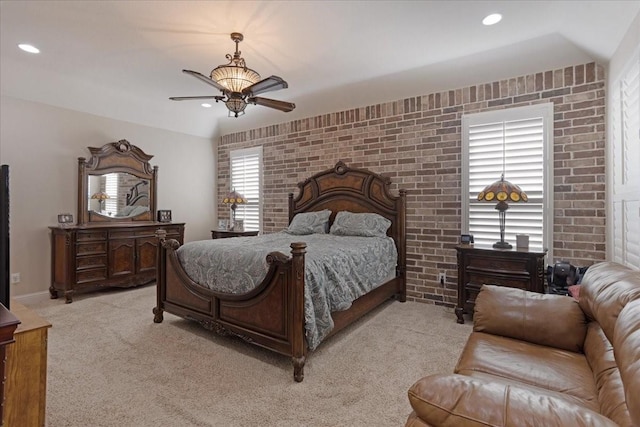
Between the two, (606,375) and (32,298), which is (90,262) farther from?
(606,375)

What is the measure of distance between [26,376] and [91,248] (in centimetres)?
334

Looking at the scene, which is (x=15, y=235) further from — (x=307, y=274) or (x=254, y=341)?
(x=307, y=274)

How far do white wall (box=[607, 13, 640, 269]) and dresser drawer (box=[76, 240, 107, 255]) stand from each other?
5648mm

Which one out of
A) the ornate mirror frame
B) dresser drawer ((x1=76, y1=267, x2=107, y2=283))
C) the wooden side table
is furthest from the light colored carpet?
the wooden side table

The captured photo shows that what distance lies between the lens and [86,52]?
3.52 metres

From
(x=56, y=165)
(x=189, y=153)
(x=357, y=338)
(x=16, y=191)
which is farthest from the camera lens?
(x=189, y=153)

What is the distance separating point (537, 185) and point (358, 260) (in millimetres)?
2099

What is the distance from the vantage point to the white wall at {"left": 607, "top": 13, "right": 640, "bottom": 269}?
2365mm

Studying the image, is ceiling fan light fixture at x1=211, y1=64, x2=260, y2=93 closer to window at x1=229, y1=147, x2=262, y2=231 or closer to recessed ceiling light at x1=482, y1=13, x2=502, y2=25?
→ recessed ceiling light at x1=482, y1=13, x2=502, y2=25

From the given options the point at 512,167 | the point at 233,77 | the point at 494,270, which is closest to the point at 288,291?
the point at 233,77

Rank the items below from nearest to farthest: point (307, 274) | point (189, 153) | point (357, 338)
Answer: point (307, 274), point (357, 338), point (189, 153)

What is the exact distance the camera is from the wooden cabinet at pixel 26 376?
4.63 ft

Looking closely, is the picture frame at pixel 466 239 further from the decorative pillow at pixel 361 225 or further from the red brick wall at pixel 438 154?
the decorative pillow at pixel 361 225

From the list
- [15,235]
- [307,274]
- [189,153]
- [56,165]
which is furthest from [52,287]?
[307,274]
